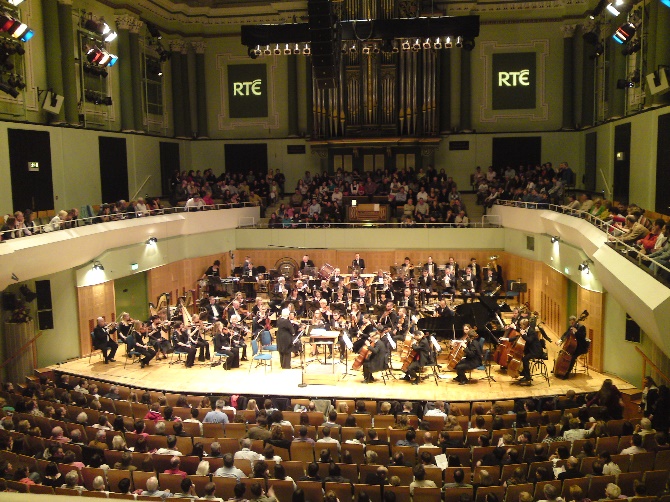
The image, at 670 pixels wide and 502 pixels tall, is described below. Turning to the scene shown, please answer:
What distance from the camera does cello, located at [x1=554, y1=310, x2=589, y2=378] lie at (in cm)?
1211

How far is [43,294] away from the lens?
562 inches

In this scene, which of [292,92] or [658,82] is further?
[292,92]

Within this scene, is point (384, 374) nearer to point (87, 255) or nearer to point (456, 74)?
point (87, 255)

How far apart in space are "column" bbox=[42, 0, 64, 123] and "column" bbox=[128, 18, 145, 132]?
3760 millimetres

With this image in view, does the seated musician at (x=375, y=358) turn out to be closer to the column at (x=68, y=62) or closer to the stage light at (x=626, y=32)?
the stage light at (x=626, y=32)

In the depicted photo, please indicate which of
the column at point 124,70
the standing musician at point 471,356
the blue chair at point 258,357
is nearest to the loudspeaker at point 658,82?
the standing musician at point 471,356

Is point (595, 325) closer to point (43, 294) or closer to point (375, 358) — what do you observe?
point (375, 358)

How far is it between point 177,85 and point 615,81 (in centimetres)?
1447

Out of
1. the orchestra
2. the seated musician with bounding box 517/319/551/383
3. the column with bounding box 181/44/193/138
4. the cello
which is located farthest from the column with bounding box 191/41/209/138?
the cello

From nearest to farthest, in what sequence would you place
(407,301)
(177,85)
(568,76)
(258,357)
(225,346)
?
(258,357), (225,346), (407,301), (568,76), (177,85)

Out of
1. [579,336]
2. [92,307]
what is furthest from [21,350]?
[579,336]

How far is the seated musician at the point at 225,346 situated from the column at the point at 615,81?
1166cm

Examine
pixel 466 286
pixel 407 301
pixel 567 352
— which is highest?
pixel 466 286

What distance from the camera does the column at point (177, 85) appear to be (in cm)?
2341
